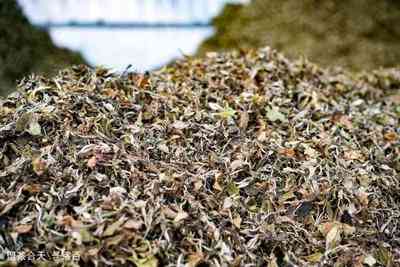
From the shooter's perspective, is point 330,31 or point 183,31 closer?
point 330,31

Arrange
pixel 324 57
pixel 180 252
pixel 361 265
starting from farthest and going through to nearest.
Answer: pixel 324 57 → pixel 361 265 → pixel 180 252

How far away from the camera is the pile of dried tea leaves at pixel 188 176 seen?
799 mm

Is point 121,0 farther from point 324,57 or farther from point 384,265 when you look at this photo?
point 384,265

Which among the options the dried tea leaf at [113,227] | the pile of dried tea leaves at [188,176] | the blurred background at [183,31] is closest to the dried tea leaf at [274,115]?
the pile of dried tea leaves at [188,176]

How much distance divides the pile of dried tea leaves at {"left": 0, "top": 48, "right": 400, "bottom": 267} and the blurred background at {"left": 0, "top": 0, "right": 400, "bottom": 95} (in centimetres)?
112

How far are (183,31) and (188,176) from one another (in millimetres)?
3056

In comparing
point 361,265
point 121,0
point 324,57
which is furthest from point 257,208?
point 121,0

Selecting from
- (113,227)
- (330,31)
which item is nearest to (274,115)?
(113,227)

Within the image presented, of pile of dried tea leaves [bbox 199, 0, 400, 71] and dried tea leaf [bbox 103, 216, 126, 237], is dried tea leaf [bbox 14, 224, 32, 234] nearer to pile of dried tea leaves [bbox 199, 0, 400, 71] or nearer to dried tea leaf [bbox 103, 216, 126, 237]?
dried tea leaf [bbox 103, 216, 126, 237]

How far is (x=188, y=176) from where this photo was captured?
3.07 ft

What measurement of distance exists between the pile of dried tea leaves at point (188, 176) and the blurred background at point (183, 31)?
1.12 metres

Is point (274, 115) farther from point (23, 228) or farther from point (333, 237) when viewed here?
point (23, 228)

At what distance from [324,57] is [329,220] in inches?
84.9

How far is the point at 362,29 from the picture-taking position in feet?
10.1
